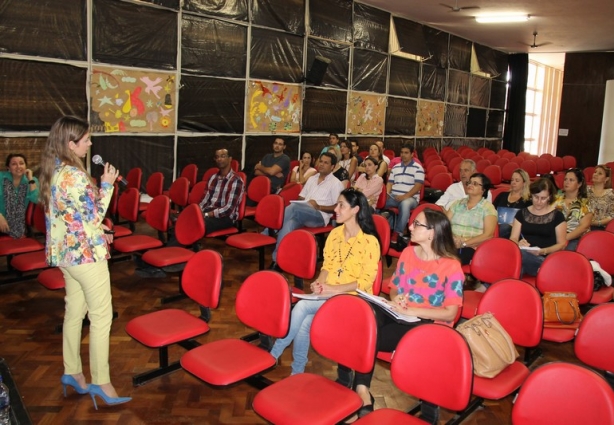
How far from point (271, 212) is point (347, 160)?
140 inches

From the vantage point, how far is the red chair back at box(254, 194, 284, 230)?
5.61 m

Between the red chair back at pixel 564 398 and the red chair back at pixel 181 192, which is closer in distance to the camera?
the red chair back at pixel 564 398

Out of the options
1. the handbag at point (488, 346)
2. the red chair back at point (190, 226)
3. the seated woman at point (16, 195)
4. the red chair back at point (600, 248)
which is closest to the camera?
the handbag at point (488, 346)

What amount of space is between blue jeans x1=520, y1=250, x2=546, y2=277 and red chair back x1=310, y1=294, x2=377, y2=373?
243 centimetres

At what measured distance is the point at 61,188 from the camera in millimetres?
2812

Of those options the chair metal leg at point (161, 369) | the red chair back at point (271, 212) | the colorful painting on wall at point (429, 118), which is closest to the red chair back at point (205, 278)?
the chair metal leg at point (161, 369)

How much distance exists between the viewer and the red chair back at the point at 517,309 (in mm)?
2967

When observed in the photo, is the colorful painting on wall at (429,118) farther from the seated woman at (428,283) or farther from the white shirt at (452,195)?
the seated woman at (428,283)

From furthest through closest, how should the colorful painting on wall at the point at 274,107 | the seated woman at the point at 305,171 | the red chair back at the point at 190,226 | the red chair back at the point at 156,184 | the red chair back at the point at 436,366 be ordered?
the colorful painting on wall at the point at 274,107 → the seated woman at the point at 305,171 → the red chair back at the point at 156,184 → the red chair back at the point at 190,226 → the red chair back at the point at 436,366

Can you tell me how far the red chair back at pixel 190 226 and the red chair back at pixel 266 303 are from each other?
1927mm

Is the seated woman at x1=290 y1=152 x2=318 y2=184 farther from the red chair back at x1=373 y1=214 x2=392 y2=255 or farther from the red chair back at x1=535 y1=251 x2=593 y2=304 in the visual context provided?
the red chair back at x1=535 y1=251 x2=593 y2=304

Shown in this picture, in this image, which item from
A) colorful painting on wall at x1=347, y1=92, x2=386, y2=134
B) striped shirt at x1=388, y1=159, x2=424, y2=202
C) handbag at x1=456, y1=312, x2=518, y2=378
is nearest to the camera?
handbag at x1=456, y1=312, x2=518, y2=378

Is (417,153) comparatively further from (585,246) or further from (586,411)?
(586,411)

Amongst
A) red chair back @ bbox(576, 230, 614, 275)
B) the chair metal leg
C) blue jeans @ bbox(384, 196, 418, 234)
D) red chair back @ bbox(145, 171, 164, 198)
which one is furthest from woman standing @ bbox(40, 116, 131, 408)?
blue jeans @ bbox(384, 196, 418, 234)
